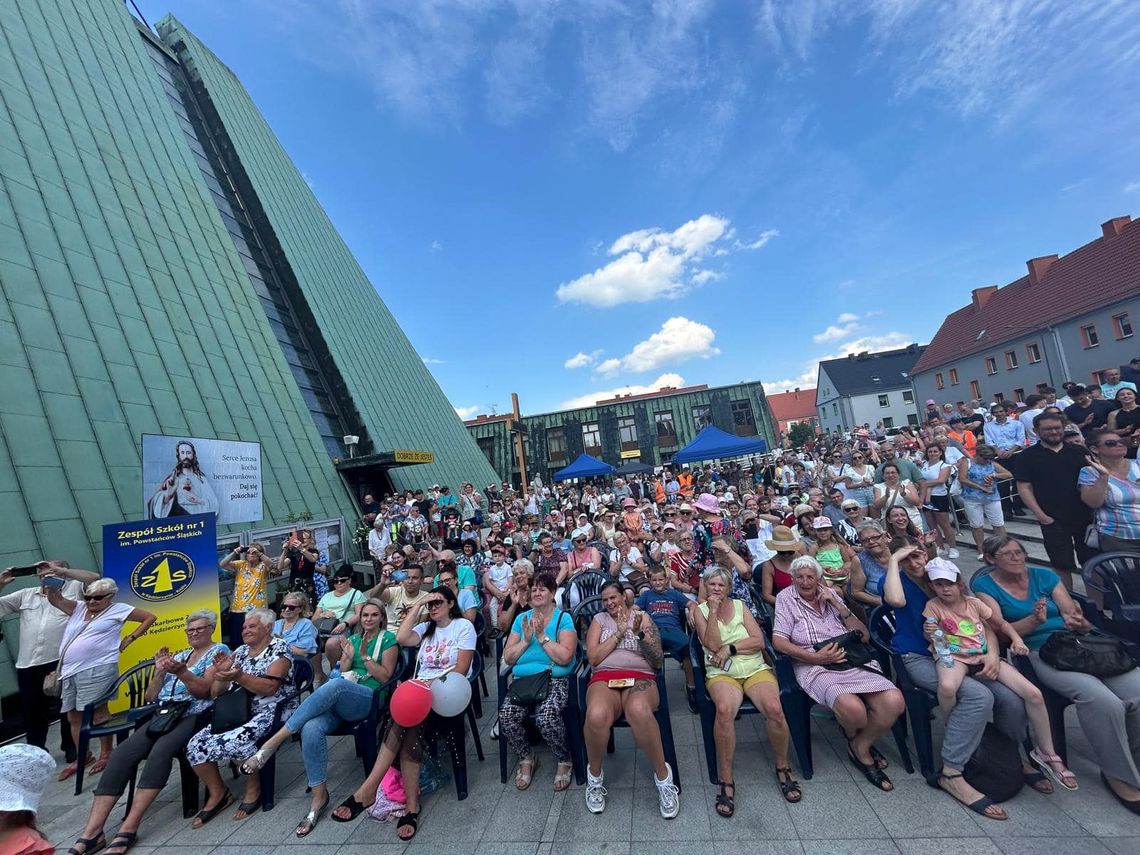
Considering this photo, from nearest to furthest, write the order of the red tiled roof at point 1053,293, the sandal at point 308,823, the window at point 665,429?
the sandal at point 308,823
the red tiled roof at point 1053,293
the window at point 665,429

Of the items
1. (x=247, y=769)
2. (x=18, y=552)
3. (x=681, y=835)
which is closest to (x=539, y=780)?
(x=681, y=835)

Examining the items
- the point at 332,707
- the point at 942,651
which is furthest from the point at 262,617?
the point at 942,651

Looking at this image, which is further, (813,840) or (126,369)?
(126,369)

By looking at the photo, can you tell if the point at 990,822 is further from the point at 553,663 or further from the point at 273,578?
the point at 273,578

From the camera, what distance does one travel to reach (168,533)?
235 inches

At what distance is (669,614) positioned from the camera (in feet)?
15.4

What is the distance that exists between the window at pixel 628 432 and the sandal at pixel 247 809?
34.2m

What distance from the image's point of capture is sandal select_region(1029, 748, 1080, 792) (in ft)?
9.36

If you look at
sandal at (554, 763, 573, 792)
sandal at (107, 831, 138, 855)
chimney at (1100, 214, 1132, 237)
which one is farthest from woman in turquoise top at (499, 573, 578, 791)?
chimney at (1100, 214, 1132, 237)

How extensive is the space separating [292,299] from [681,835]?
55.1 ft

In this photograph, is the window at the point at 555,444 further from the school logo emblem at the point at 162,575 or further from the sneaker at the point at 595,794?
the sneaker at the point at 595,794

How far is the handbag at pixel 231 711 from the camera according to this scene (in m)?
3.72

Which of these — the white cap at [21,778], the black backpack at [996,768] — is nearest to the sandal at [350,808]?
the white cap at [21,778]

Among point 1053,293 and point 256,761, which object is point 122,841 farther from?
point 1053,293
